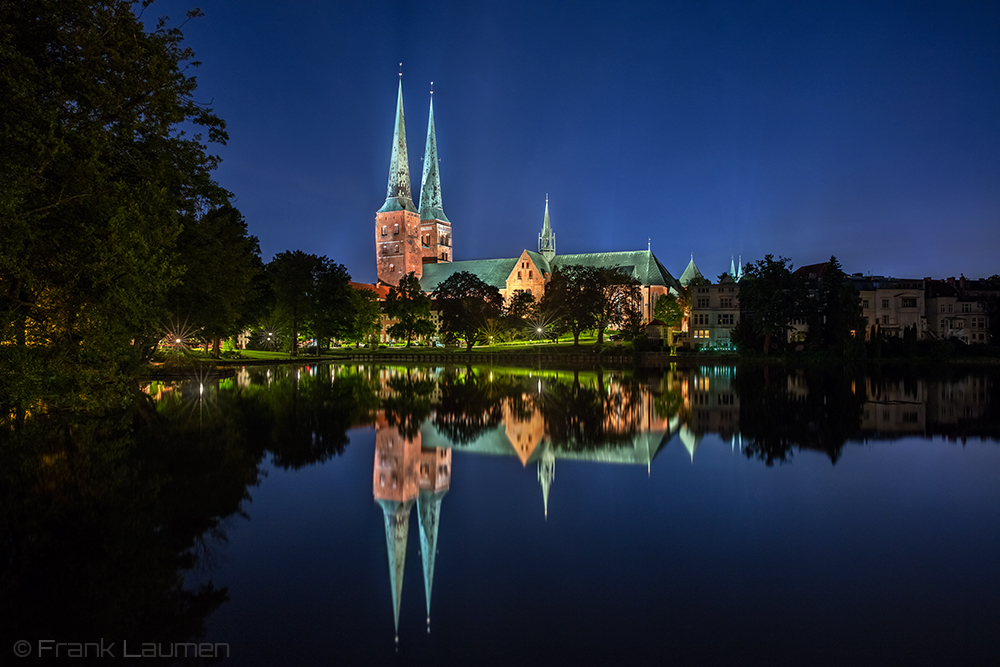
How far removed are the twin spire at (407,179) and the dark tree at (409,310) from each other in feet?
118

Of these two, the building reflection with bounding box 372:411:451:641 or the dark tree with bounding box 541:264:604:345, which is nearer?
the building reflection with bounding box 372:411:451:641

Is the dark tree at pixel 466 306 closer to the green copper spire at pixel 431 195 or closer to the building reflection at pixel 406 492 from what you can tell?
the green copper spire at pixel 431 195

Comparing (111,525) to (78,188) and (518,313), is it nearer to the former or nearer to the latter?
(78,188)

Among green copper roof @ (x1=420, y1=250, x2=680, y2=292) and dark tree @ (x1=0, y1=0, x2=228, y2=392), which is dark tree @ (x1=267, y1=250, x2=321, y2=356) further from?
dark tree @ (x1=0, y1=0, x2=228, y2=392)

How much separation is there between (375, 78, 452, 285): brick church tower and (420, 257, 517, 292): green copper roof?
238 centimetres

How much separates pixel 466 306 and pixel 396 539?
252 feet

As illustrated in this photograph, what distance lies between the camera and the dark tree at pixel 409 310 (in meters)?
93.0

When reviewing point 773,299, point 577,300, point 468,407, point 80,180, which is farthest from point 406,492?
point 577,300

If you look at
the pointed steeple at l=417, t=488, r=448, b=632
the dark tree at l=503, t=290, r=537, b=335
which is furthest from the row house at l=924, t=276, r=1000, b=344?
the pointed steeple at l=417, t=488, r=448, b=632

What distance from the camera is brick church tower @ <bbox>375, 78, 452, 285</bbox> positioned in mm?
127250

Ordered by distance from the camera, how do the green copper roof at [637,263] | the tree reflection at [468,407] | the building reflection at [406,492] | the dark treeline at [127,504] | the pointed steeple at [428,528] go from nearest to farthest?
the dark treeline at [127,504] < the pointed steeple at [428,528] < the building reflection at [406,492] < the tree reflection at [468,407] < the green copper roof at [637,263]

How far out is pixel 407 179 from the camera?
12900 centimetres

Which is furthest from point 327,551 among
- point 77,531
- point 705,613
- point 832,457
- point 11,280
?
point 832,457

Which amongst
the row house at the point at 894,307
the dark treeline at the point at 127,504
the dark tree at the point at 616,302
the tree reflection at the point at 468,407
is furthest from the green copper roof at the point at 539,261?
the dark treeline at the point at 127,504
